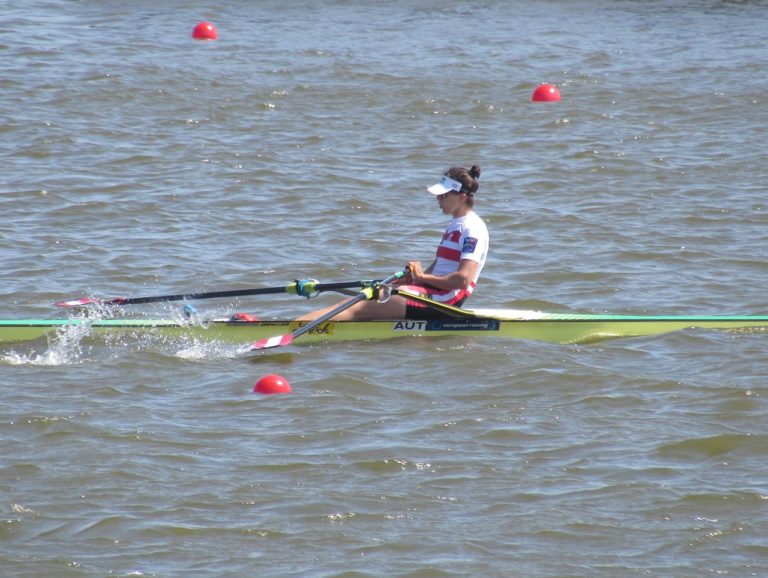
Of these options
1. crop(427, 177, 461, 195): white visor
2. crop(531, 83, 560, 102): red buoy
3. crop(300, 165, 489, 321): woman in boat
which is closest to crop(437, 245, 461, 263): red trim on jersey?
crop(300, 165, 489, 321): woman in boat

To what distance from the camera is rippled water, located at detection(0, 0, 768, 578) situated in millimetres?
5707

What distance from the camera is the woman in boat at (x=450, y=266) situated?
27.7ft

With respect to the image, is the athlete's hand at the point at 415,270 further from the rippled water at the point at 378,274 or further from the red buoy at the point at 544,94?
the red buoy at the point at 544,94

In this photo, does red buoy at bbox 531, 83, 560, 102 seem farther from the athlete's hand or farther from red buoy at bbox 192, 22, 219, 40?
the athlete's hand

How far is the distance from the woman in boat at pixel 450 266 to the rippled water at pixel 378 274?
10.6 inches

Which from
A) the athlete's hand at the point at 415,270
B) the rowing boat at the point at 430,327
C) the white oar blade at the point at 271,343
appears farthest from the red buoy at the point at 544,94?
the white oar blade at the point at 271,343

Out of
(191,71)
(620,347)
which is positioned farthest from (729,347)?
(191,71)

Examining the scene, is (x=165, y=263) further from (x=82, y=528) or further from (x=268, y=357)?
(x=82, y=528)

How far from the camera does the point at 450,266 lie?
8.62m

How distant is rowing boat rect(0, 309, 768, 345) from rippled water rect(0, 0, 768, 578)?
0.39 feet

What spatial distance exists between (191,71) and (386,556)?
12528 mm

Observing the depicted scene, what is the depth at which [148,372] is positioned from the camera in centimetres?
781

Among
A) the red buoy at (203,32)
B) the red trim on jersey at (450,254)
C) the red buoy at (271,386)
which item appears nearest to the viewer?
the red buoy at (271,386)

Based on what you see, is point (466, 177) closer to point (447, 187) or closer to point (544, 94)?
point (447, 187)
